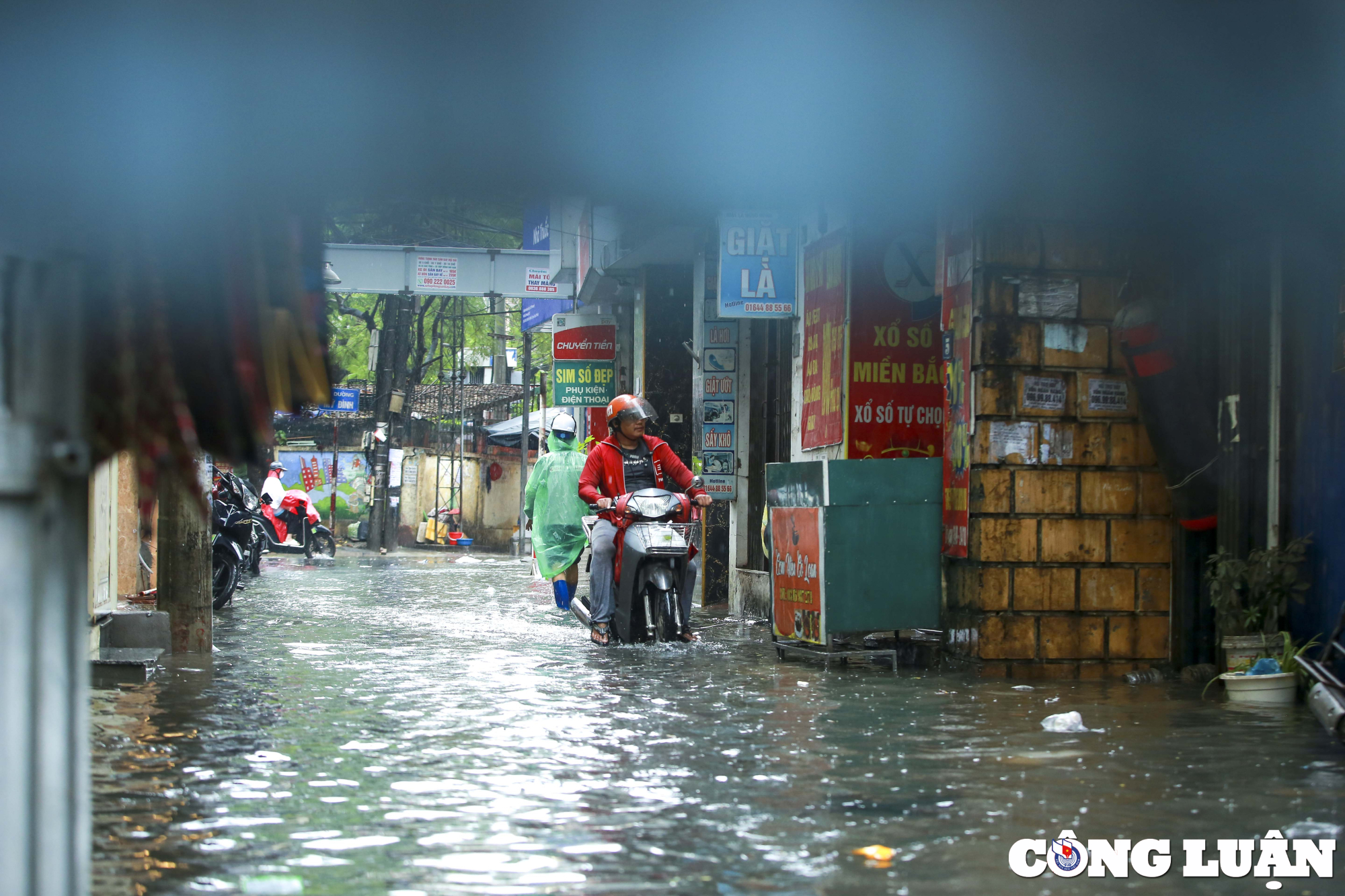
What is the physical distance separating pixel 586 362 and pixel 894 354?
35.9ft

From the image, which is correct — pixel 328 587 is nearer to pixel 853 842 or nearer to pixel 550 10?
pixel 853 842

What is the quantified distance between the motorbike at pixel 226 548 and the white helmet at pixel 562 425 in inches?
113

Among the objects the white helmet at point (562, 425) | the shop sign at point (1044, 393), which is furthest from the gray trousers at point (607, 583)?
the white helmet at point (562, 425)

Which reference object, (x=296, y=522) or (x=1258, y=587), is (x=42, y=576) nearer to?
(x=1258, y=587)

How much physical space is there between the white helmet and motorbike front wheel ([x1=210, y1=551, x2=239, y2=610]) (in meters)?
3.00

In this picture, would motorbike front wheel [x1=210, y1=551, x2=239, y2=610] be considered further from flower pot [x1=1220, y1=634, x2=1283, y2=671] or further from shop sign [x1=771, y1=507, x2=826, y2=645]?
flower pot [x1=1220, y1=634, x2=1283, y2=671]

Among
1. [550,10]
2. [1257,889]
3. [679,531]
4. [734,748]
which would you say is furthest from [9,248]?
[679,531]

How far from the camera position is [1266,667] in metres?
6.83

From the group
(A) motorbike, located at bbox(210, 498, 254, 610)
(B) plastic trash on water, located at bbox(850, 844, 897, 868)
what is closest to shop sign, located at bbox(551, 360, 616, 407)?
(A) motorbike, located at bbox(210, 498, 254, 610)

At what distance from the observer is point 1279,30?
7.55 ft

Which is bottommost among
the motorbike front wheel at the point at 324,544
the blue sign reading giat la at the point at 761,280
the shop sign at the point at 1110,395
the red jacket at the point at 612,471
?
the motorbike front wheel at the point at 324,544

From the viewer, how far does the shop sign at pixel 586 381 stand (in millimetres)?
20531

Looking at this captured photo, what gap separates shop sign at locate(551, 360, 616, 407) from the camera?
20.5 m

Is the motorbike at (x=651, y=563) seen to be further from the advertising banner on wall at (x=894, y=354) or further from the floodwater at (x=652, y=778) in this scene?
the advertising banner on wall at (x=894, y=354)
